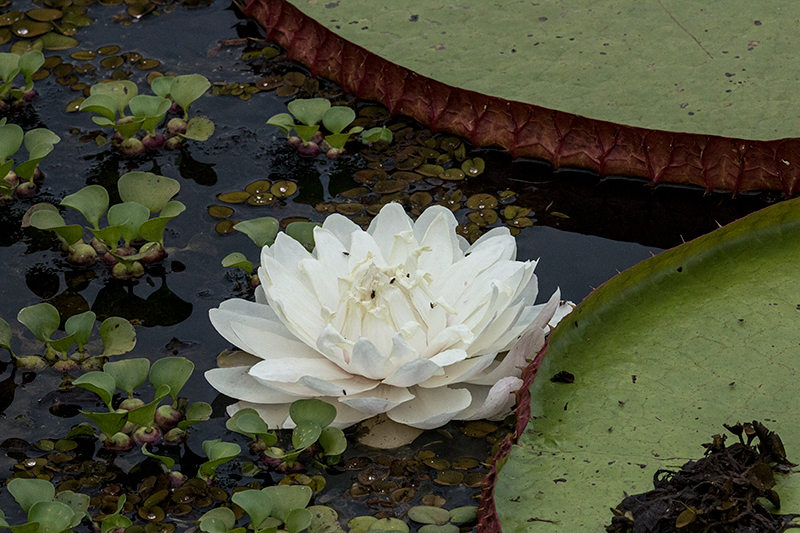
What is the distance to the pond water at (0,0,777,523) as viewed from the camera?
1885 millimetres

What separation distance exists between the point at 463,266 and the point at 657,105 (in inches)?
32.1

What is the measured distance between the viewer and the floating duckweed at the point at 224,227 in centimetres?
228

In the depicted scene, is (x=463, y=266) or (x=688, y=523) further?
(x=463, y=266)

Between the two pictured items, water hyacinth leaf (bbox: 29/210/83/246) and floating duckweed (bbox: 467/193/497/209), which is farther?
floating duckweed (bbox: 467/193/497/209)

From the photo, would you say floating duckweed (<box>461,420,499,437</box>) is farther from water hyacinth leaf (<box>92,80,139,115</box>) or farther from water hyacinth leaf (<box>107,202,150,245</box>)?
water hyacinth leaf (<box>92,80,139,115</box>)

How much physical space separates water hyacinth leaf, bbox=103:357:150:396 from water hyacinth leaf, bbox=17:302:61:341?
199mm

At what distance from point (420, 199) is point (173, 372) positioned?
33.7 inches

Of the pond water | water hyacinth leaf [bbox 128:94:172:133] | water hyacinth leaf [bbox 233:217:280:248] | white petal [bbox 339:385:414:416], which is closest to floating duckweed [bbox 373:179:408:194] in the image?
the pond water

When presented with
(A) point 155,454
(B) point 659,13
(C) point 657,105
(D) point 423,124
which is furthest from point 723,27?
(A) point 155,454

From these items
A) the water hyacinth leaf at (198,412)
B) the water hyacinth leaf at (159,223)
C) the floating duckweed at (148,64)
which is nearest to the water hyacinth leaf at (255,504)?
the water hyacinth leaf at (198,412)

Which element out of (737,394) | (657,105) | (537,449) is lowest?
(537,449)

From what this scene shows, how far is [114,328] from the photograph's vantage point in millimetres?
1984

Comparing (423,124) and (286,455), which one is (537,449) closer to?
(286,455)

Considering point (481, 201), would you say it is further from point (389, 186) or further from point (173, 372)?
point (173, 372)
